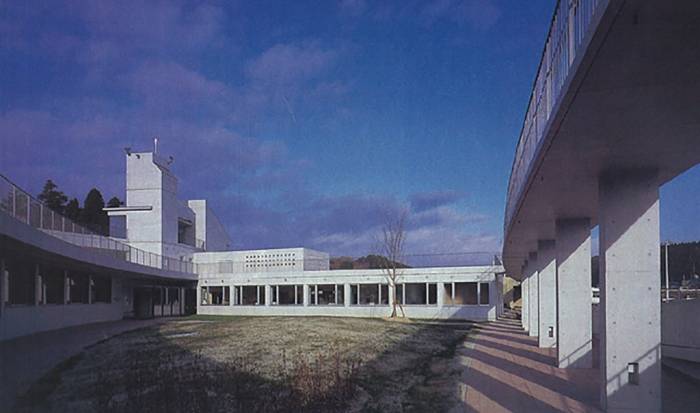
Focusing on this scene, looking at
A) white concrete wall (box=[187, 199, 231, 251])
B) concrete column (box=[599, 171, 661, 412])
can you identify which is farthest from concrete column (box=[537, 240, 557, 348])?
white concrete wall (box=[187, 199, 231, 251])

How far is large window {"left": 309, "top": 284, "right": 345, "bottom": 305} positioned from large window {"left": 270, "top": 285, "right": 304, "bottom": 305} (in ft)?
2.68

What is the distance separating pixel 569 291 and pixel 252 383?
25.9 ft

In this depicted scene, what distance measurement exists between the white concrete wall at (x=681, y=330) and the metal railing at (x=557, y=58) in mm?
5447

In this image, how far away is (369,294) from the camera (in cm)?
4050

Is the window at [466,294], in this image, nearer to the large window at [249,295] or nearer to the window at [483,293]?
the window at [483,293]

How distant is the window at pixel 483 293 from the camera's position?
3697cm

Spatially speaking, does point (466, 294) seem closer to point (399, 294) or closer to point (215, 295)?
point (399, 294)

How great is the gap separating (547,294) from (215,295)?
31.0 metres

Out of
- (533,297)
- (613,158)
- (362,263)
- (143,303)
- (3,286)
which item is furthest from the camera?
(362,263)

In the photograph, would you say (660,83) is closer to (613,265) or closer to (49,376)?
(613,265)

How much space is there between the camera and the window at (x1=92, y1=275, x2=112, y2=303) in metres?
30.9

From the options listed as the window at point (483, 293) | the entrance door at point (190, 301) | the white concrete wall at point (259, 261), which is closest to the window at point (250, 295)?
the white concrete wall at point (259, 261)

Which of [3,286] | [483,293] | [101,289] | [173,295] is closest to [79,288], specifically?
[101,289]

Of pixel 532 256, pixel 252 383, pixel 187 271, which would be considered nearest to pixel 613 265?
pixel 252 383
